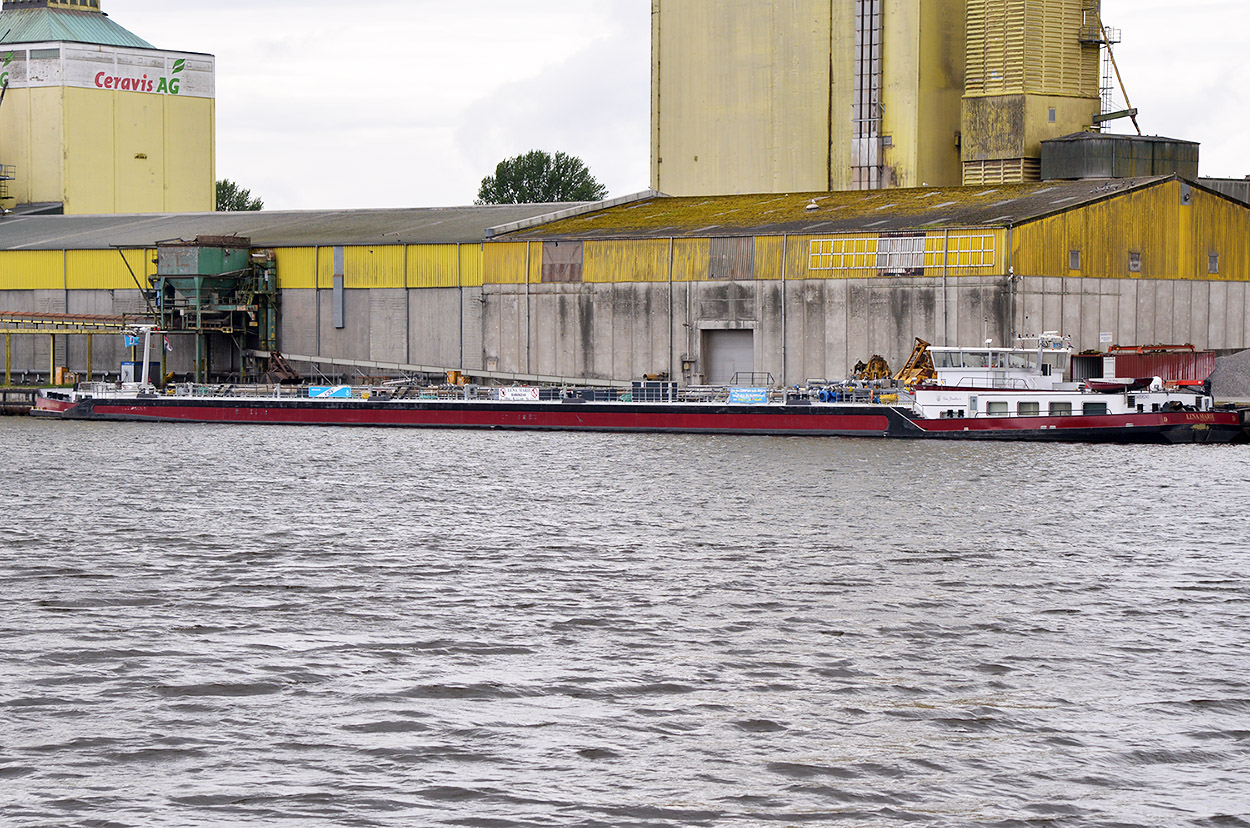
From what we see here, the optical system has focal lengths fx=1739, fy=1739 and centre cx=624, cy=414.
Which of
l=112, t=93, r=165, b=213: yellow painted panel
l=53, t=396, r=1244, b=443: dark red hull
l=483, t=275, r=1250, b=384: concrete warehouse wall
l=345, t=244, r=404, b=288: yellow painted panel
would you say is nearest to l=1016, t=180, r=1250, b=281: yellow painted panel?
l=483, t=275, r=1250, b=384: concrete warehouse wall

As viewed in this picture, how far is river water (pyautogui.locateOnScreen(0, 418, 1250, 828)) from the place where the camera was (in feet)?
56.7

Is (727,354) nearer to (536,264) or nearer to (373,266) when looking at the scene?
(536,264)

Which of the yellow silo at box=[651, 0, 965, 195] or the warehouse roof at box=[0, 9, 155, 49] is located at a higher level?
the warehouse roof at box=[0, 9, 155, 49]

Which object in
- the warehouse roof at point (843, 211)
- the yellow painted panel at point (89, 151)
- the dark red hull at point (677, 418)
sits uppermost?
the yellow painted panel at point (89, 151)

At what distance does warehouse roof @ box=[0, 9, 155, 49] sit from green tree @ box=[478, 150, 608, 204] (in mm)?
45221

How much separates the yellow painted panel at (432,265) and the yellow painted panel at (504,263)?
2.03m

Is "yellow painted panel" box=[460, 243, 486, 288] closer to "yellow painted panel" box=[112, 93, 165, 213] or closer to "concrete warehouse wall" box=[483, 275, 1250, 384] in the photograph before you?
"concrete warehouse wall" box=[483, 275, 1250, 384]

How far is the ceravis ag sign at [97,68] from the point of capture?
118062mm

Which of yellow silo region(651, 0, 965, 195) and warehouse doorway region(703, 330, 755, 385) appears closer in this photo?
warehouse doorway region(703, 330, 755, 385)

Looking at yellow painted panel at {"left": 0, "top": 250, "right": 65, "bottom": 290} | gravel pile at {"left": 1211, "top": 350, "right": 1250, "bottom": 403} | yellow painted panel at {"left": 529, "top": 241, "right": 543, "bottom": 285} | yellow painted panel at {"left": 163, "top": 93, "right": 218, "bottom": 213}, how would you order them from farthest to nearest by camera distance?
yellow painted panel at {"left": 163, "top": 93, "right": 218, "bottom": 213} < yellow painted panel at {"left": 0, "top": 250, "right": 65, "bottom": 290} < yellow painted panel at {"left": 529, "top": 241, "right": 543, "bottom": 285} < gravel pile at {"left": 1211, "top": 350, "right": 1250, "bottom": 403}

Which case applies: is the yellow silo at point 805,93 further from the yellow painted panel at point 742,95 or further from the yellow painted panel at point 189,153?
the yellow painted panel at point 189,153

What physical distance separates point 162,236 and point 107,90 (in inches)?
924

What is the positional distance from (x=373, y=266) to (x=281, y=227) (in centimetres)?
1368

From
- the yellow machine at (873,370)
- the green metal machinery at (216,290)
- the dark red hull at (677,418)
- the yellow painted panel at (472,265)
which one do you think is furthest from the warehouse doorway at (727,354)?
the green metal machinery at (216,290)
